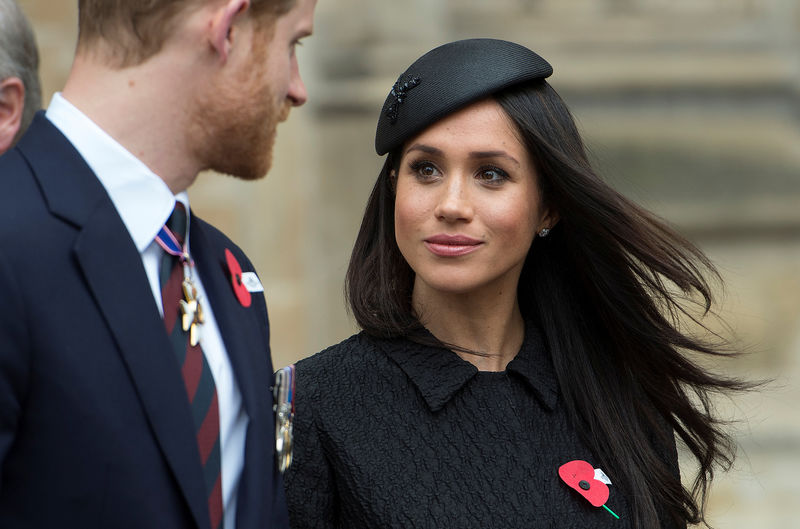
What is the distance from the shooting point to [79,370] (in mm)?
1677

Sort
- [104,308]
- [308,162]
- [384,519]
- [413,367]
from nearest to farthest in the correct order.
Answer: [104,308] → [384,519] → [413,367] → [308,162]

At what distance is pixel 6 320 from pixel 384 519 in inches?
41.7

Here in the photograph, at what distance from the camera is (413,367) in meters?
2.63

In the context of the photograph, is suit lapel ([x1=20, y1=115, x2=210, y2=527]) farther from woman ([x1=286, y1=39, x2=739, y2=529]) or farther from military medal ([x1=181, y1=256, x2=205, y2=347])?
woman ([x1=286, y1=39, x2=739, y2=529])

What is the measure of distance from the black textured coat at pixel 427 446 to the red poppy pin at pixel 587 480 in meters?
0.02

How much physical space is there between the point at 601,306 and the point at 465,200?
57cm

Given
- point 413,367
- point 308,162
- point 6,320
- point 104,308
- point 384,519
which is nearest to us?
point 6,320

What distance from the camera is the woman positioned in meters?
2.51

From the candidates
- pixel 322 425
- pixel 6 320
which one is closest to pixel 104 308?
pixel 6 320

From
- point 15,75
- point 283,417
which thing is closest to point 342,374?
point 283,417

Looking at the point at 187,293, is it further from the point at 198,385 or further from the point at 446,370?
the point at 446,370

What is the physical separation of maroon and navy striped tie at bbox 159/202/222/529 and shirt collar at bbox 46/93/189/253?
0.04m

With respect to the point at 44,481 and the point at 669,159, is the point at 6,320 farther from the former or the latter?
the point at 669,159

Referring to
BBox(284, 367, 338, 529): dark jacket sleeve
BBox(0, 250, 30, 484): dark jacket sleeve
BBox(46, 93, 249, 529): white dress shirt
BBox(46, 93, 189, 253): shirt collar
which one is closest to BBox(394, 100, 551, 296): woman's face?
BBox(284, 367, 338, 529): dark jacket sleeve
